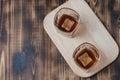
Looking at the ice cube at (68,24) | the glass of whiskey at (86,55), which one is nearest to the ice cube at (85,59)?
the glass of whiskey at (86,55)

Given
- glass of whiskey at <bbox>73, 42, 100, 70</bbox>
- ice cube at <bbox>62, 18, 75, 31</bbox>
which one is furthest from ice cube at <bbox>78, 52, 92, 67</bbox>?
ice cube at <bbox>62, 18, 75, 31</bbox>

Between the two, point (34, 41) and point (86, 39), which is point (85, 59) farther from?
point (34, 41)

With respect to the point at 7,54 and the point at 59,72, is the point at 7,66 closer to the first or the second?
the point at 7,54

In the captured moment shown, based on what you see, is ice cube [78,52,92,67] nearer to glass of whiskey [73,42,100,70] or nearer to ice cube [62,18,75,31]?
glass of whiskey [73,42,100,70]

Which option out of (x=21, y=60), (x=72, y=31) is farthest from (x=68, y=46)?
(x=21, y=60)

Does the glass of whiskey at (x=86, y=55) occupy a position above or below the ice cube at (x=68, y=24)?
below

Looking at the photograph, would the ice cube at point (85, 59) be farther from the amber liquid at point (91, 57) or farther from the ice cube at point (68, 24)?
the ice cube at point (68, 24)
